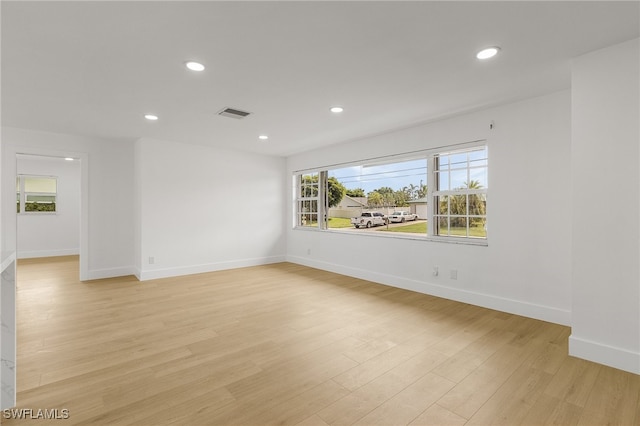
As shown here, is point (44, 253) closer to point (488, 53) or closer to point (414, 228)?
point (414, 228)

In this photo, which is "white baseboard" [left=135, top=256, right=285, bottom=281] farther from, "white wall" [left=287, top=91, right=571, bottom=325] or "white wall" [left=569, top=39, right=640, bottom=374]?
"white wall" [left=569, top=39, right=640, bottom=374]

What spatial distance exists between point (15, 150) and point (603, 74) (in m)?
7.34

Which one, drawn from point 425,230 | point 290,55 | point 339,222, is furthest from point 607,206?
point 339,222

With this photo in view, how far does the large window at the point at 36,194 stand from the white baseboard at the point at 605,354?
35.6 feet

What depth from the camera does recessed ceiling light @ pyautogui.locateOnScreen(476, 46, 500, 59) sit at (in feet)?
7.48

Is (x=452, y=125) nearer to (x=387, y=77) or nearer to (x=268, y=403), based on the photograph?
(x=387, y=77)

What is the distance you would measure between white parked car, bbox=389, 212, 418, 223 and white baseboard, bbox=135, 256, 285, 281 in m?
3.01

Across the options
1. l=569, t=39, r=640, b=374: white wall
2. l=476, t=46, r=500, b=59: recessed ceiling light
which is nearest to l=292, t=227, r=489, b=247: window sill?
l=569, t=39, r=640, b=374: white wall

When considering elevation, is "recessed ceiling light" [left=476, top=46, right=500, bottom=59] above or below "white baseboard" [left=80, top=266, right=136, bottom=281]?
above

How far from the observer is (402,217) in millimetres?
4902

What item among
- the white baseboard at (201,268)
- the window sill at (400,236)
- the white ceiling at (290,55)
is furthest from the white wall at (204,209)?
the white ceiling at (290,55)

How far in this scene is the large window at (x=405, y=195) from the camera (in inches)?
154

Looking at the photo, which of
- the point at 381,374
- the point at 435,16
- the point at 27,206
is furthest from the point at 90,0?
the point at 27,206

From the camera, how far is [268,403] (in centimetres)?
187
